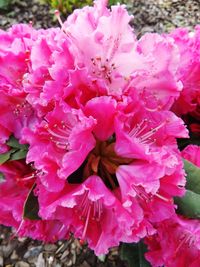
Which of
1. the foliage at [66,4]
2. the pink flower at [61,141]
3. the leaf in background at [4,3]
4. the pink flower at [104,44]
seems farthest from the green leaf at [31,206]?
the leaf in background at [4,3]

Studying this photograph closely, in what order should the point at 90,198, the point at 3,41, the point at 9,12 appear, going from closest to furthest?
the point at 90,198, the point at 3,41, the point at 9,12

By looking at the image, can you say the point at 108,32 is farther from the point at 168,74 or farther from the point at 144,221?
the point at 144,221

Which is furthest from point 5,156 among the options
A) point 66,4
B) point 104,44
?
point 66,4

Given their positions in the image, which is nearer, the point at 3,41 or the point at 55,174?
the point at 55,174

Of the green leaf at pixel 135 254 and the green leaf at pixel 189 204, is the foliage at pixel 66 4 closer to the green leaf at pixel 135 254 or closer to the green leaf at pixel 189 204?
the green leaf at pixel 135 254

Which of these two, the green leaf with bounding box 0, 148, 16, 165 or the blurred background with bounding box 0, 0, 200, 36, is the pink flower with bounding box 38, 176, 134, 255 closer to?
the green leaf with bounding box 0, 148, 16, 165

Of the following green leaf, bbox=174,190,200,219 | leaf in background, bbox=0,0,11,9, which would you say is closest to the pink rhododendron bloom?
green leaf, bbox=174,190,200,219

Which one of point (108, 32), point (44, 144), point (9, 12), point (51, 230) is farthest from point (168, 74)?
point (9, 12)
